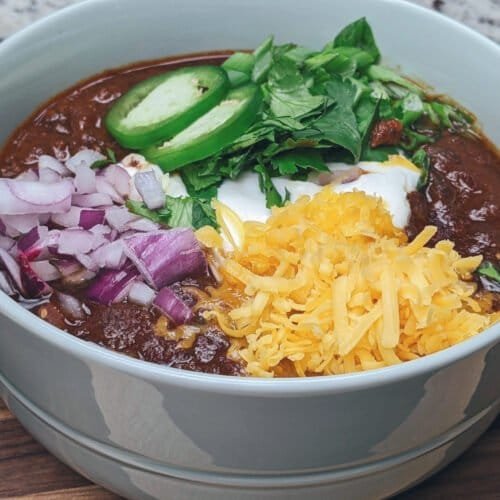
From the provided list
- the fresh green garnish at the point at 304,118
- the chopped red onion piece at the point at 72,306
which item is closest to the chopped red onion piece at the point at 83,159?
the fresh green garnish at the point at 304,118

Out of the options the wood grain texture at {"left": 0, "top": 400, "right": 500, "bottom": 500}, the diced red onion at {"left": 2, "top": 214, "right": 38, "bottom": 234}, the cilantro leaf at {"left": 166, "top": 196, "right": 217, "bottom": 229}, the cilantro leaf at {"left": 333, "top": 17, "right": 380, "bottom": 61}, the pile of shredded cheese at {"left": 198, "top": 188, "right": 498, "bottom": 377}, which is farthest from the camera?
the cilantro leaf at {"left": 333, "top": 17, "right": 380, "bottom": 61}

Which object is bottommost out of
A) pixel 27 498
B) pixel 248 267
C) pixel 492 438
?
pixel 27 498

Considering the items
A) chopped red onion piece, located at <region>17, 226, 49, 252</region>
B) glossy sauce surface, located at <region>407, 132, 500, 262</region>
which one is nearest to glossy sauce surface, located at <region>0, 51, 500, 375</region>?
glossy sauce surface, located at <region>407, 132, 500, 262</region>

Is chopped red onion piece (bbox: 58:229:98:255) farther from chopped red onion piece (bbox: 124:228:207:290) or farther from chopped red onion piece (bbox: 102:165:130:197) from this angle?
chopped red onion piece (bbox: 102:165:130:197)

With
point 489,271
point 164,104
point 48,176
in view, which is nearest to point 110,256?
point 48,176

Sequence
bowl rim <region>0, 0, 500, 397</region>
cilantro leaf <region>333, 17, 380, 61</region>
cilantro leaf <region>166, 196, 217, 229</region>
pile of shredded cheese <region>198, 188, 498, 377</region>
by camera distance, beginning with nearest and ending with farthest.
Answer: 1. bowl rim <region>0, 0, 500, 397</region>
2. pile of shredded cheese <region>198, 188, 498, 377</region>
3. cilantro leaf <region>166, 196, 217, 229</region>
4. cilantro leaf <region>333, 17, 380, 61</region>

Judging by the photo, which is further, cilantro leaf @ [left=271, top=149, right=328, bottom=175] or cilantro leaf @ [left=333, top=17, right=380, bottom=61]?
cilantro leaf @ [left=333, top=17, right=380, bottom=61]

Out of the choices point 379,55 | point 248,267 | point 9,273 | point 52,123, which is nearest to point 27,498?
point 9,273

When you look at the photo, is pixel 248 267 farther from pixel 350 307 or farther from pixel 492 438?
pixel 492 438
